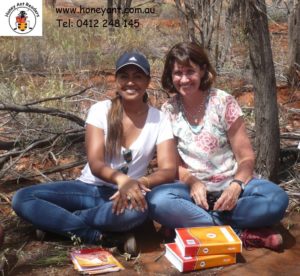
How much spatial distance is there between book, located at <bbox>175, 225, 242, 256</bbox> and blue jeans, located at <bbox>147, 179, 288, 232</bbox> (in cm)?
11

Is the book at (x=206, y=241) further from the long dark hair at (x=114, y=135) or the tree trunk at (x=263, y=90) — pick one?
the tree trunk at (x=263, y=90)

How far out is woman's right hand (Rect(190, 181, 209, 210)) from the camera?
2.65m

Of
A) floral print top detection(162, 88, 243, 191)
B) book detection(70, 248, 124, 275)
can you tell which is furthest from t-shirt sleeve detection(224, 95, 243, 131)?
book detection(70, 248, 124, 275)

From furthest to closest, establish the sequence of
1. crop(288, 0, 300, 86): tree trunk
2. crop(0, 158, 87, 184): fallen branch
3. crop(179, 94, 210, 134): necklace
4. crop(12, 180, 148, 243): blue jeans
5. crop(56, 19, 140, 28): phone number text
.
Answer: crop(56, 19, 140, 28): phone number text
crop(288, 0, 300, 86): tree trunk
crop(0, 158, 87, 184): fallen branch
crop(179, 94, 210, 134): necklace
crop(12, 180, 148, 243): blue jeans

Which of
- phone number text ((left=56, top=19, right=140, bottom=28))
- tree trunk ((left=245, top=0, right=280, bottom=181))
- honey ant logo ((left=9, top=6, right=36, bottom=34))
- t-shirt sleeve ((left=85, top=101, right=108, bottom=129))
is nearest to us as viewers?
t-shirt sleeve ((left=85, top=101, right=108, bottom=129))

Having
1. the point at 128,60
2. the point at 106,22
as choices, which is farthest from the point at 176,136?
the point at 106,22

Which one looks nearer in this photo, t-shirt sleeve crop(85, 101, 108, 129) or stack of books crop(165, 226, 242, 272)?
stack of books crop(165, 226, 242, 272)

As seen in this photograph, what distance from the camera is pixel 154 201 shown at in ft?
8.71

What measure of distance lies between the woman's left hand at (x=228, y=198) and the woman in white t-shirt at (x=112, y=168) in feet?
0.90

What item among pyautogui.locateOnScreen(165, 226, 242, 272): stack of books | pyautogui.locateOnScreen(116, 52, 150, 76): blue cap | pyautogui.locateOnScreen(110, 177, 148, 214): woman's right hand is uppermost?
pyautogui.locateOnScreen(116, 52, 150, 76): blue cap

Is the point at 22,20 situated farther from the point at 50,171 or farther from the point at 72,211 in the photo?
the point at 72,211

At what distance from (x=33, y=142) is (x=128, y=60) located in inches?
47.2

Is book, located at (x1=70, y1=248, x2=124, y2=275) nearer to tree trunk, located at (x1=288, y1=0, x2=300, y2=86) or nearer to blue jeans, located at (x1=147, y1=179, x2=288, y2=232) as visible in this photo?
blue jeans, located at (x1=147, y1=179, x2=288, y2=232)

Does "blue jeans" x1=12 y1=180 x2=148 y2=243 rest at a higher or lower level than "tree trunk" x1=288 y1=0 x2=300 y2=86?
lower
